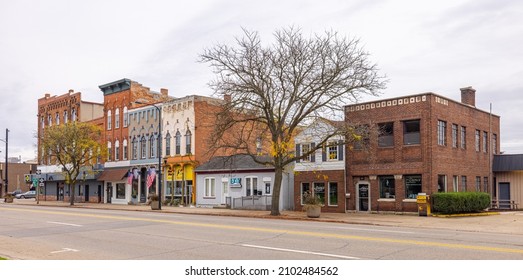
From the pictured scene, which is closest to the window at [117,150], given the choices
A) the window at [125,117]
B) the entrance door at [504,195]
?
the window at [125,117]

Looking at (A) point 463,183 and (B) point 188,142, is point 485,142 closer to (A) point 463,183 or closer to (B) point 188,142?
(A) point 463,183

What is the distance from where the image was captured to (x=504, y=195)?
39.7 metres

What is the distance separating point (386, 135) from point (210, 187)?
17406mm

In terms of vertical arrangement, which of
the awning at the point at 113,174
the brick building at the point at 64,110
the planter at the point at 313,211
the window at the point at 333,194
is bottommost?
the planter at the point at 313,211

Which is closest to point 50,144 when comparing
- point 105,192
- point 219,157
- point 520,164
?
point 105,192

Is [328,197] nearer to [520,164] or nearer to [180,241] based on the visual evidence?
[520,164]

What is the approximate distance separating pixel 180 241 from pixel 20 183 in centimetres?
9609

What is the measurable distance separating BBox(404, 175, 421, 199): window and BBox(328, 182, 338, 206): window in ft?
16.5

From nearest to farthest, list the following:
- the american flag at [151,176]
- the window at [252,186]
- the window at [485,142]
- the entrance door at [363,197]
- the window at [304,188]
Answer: the entrance door at [363,197] < the window at [304,188] < the window at [485,142] < the window at [252,186] < the american flag at [151,176]

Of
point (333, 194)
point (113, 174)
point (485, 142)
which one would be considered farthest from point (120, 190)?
point (485, 142)

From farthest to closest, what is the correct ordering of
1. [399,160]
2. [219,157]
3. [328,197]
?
[219,157] → [328,197] → [399,160]

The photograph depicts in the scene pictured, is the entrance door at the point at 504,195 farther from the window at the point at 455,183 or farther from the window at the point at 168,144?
the window at the point at 168,144

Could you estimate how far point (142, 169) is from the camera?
173ft

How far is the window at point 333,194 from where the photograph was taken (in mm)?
35438
